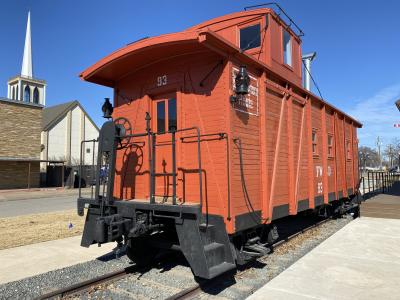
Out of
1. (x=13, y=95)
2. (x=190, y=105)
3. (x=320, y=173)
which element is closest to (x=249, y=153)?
(x=190, y=105)

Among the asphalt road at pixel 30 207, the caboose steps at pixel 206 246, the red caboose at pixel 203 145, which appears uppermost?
the red caboose at pixel 203 145

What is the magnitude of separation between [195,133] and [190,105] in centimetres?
48

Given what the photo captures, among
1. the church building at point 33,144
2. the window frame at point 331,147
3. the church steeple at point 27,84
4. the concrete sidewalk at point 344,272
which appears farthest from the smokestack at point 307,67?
the church steeple at point 27,84

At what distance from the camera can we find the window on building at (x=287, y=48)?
8.19m

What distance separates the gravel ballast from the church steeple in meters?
71.4

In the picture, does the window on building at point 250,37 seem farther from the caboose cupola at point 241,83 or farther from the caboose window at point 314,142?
the caboose window at point 314,142

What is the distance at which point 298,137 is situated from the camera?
7.66 meters

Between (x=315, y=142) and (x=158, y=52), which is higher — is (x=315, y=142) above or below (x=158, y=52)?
below

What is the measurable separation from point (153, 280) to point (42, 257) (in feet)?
9.74

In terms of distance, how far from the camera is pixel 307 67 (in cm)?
1030

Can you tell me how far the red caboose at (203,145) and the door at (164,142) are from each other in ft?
0.06

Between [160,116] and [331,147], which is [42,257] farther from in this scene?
[331,147]

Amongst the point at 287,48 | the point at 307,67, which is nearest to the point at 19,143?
the point at 307,67

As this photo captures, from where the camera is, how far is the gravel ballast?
520 cm
